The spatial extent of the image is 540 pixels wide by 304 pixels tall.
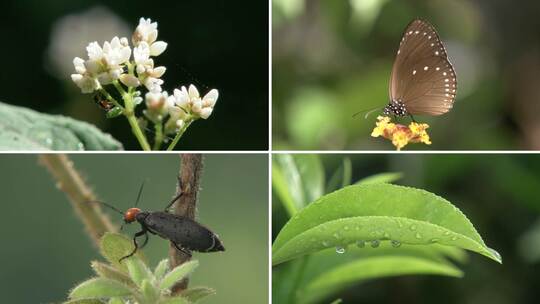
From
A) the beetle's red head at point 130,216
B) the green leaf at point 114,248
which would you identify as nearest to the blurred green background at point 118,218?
the beetle's red head at point 130,216

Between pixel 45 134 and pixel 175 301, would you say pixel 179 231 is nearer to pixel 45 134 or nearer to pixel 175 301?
pixel 175 301

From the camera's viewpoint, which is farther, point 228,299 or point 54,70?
point 54,70

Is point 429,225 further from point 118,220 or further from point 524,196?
point 524,196

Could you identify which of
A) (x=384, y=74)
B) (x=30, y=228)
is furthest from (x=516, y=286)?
(x=30, y=228)

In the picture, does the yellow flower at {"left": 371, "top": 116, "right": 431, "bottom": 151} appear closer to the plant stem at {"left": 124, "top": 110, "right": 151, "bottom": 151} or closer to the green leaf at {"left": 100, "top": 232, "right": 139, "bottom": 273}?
the plant stem at {"left": 124, "top": 110, "right": 151, "bottom": 151}

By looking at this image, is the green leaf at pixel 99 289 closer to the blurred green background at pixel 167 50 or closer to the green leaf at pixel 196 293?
the green leaf at pixel 196 293

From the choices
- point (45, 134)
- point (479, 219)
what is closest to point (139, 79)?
point (45, 134)
